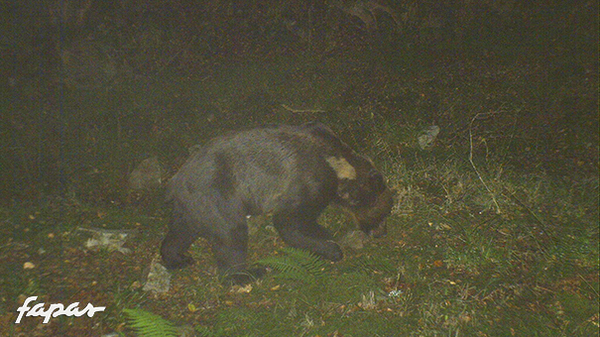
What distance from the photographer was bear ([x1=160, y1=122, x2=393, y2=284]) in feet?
16.8

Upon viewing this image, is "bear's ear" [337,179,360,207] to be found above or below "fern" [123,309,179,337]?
below

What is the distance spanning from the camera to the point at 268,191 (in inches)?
214

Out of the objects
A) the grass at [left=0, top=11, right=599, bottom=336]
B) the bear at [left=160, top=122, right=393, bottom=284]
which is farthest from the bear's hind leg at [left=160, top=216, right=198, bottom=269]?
the grass at [left=0, top=11, right=599, bottom=336]

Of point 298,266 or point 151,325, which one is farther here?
point 298,266

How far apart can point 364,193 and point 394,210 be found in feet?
1.65

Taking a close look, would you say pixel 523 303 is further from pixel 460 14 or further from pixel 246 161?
pixel 460 14

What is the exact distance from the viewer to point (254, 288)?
5.02 m

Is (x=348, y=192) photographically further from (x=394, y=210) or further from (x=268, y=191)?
(x=268, y=191)

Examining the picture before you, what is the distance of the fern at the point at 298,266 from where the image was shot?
4.47 meters

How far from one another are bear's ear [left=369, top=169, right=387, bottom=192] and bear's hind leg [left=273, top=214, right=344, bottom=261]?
0.86m

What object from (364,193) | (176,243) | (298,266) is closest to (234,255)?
(176,243)

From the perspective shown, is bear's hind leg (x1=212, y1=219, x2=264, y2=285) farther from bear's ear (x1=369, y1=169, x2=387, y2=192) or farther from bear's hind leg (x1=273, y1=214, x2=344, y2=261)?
bear's ear (x1=369, y1=169, x2=387, y2=192)

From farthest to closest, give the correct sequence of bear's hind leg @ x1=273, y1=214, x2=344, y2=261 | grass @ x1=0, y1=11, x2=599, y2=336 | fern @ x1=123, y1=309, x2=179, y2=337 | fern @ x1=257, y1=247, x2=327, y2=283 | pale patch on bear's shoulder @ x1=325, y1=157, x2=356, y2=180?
1. pale patch on bear's shoulder @ x1=325, y1=157, x2=356, y2=180
2. bear's hind leg @ x1=273, y1=214, x2=344, y2=261
3. fern @ x1=257, y1=247, x2=327, y2=283
4. grass @ x1=0, y1=11, x2=599, y2=336
5. fern @ x1=123, y1=309, x2=179, y2=337

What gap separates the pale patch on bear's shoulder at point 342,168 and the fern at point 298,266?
1299 mm
